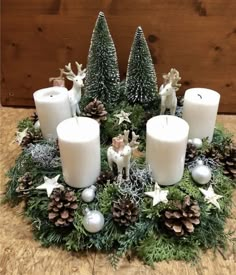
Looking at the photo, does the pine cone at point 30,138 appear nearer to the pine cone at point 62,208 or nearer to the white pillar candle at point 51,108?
the white pillar candle at point 51,108

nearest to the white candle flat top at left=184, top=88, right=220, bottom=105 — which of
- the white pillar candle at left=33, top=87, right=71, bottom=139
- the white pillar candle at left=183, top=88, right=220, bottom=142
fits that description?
the white pillar candle at left=183, top=88, right=220, bottom=142

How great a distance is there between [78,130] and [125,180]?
12cm

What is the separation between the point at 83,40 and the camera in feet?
3.20

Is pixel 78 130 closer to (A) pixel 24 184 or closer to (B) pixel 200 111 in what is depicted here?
(A) pixel 24 184

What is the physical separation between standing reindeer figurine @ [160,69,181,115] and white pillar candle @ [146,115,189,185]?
9 cm

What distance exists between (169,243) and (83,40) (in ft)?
1.84

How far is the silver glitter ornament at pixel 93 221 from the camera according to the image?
0.63m

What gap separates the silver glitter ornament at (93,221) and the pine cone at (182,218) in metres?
0.10

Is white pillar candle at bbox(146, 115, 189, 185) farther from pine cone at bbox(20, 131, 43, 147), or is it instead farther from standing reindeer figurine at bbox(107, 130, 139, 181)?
pine cone at bbox(20, 131, 43, 147)

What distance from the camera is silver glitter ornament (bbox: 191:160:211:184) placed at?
2.26 ft

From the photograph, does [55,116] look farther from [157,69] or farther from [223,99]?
[223,99]

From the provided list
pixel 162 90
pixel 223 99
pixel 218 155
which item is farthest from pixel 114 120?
pixel 223 99

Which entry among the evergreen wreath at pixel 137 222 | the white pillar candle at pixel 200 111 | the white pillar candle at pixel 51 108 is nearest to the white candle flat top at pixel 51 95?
the white pillar candle at pixel 51 108

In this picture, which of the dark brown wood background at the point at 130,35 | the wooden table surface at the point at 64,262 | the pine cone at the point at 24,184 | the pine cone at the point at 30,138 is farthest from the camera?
the dark brown wood background at the point at 130,35
